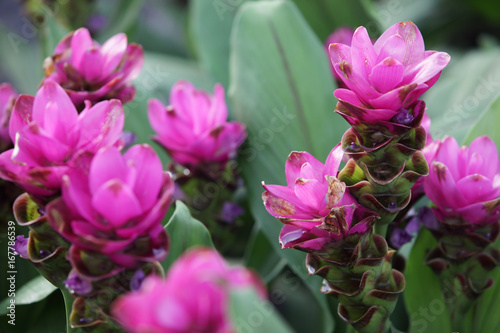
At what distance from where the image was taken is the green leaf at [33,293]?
0.64 meters

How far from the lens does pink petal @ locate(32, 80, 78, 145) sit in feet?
1.57

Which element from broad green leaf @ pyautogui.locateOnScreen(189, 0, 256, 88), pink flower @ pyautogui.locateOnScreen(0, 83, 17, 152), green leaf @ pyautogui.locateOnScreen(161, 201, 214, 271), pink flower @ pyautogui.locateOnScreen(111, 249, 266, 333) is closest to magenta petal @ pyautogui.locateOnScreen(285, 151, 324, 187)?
green leaf @ pyautogui.locateOnScreen(161, 201, 214, 271)

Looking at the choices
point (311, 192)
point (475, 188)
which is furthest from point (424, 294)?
point (311, 192)

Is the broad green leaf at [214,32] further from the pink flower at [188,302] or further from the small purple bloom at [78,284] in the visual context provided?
the pink flower at [188,302]

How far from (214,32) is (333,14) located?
243mm

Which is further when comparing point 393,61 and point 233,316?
point 393,61

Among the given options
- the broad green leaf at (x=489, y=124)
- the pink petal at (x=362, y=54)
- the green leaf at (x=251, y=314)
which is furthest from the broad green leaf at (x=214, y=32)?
the green leaf at (x=251, y=314)

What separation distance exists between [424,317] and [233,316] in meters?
0.42

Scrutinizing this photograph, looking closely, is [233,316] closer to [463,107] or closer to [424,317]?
[424,317]

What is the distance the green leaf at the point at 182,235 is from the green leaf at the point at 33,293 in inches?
5.9

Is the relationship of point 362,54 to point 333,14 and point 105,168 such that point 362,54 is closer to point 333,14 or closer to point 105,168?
point 105,168

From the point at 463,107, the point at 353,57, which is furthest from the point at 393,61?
the point at 463,107

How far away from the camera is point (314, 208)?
1.61 feet

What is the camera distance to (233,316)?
30 centimetres
